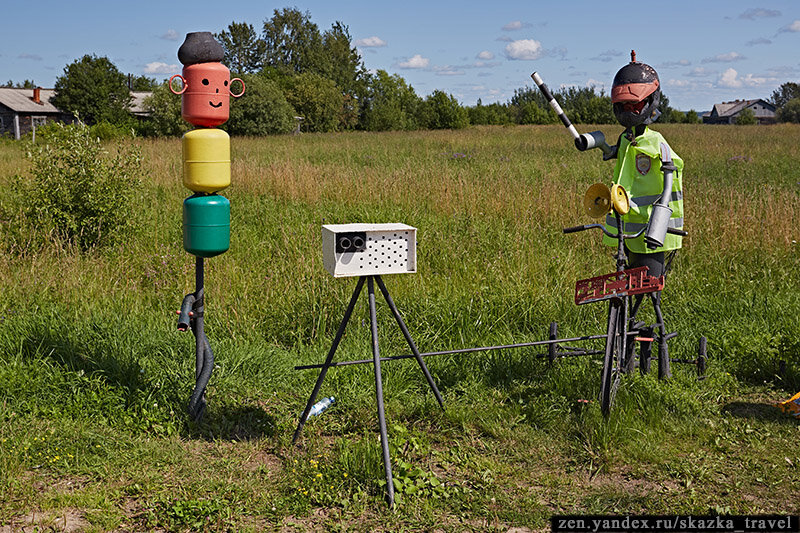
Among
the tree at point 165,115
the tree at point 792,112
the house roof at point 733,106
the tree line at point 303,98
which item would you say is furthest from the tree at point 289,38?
the house roof at point 733,106

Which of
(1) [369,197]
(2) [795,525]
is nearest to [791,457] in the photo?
(2) [795,525]

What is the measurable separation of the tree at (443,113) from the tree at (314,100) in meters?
7.15

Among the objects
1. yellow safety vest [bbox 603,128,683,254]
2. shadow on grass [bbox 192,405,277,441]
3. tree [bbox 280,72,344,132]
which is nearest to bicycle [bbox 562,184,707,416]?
yellow safety vest [bbox 603,128,683,254]

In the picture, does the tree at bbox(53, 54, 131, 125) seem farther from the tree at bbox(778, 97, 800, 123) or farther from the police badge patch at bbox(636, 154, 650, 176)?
the tree at bbox(778, 97, 800, 123)

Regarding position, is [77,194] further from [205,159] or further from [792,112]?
[792,112]

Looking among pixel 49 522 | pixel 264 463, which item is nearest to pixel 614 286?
pixel 264 463

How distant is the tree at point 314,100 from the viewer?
49812mm

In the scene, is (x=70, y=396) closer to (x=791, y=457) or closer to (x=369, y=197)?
(x=791, y=457)

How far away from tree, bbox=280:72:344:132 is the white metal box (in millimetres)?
47555

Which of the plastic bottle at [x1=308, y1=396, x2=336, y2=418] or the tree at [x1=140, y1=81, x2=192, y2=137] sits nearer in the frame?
the plastic bottle at [x1=308, y1=396, x2=336, y2=418]

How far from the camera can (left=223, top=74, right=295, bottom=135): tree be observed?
32.0 m

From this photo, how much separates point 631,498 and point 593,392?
89 centimetres

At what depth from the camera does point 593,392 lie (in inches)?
160

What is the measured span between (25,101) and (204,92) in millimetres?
51337
